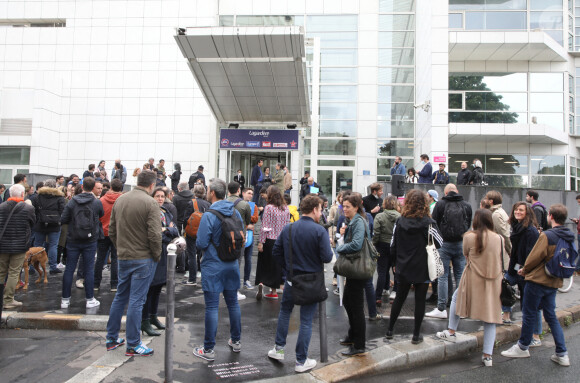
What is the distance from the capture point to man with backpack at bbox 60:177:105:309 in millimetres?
6547

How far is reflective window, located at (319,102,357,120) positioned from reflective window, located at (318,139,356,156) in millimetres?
1363

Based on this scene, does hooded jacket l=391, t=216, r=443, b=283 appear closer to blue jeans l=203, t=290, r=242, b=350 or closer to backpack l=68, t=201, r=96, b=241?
blue jeans l=203, t=290, r=242, b=350

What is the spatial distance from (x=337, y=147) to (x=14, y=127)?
55.4 feet

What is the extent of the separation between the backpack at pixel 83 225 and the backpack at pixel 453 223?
18.3 ft

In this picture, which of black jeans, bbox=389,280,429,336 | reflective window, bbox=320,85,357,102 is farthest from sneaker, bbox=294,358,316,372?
reflective window, bbox=320,85,357,102

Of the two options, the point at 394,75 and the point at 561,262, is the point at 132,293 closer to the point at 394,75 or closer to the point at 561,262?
the point at 561,262

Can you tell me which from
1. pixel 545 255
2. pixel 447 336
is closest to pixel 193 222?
pixel 447 336

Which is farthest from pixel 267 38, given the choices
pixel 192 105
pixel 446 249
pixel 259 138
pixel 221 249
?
pixel 221 249

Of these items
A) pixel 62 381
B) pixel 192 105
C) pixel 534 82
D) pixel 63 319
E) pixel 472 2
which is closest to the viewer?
pixel 62 381

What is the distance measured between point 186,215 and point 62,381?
14.5ft

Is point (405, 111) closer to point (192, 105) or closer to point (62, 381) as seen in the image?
point (192, 105)

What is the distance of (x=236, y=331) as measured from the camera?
5004 millimetres

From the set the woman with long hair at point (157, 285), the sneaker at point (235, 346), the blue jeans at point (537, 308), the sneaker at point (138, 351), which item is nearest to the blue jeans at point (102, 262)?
the woman with long hair at point (157, 285)

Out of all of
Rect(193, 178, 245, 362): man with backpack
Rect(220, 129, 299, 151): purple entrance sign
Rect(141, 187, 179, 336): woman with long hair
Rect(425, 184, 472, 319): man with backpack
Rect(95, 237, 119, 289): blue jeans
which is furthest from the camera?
Rect(220, 129, 299, 151): purple entrance sign
